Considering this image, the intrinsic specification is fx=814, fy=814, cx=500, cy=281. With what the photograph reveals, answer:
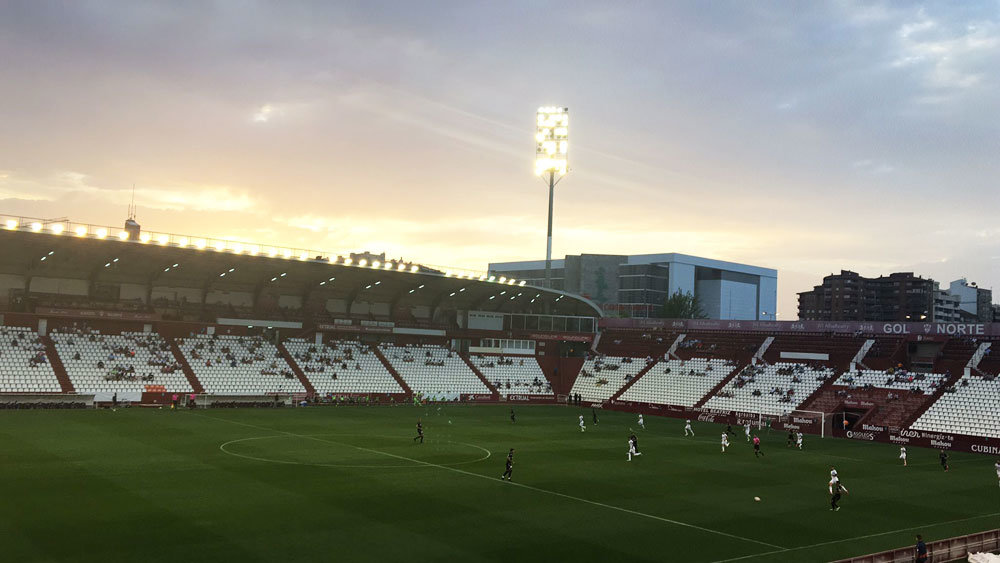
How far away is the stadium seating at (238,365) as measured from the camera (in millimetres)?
69625

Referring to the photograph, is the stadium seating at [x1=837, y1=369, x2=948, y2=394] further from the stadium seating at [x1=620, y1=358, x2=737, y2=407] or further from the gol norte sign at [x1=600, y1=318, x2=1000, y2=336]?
the stadium seating at [x1=620, y1=358, x2=737, y2=407]

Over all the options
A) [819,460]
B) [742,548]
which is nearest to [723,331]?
[819,460]

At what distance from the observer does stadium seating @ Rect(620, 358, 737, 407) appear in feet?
254

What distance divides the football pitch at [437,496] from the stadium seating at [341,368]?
72.1 feet

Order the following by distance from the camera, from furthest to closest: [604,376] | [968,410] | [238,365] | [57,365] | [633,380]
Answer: [604,376] → [633,380] → [238,365] → [57,365] → [968,410]

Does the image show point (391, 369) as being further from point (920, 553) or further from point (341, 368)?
point (920, 553)

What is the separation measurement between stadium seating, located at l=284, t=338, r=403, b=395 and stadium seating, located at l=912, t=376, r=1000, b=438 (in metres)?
46.1

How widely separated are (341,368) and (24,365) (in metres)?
27.3

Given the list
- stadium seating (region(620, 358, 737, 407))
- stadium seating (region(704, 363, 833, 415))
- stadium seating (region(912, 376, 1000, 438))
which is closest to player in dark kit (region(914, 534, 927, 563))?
stadium seating (region(912, 376, 1000, 438))

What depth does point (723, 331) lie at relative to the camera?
85750 millimetres

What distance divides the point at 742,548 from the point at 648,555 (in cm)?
323

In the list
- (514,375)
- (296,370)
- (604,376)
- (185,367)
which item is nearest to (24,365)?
(185,367)

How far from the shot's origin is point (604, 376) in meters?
88.1

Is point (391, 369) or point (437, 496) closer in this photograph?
point (437, 496)
